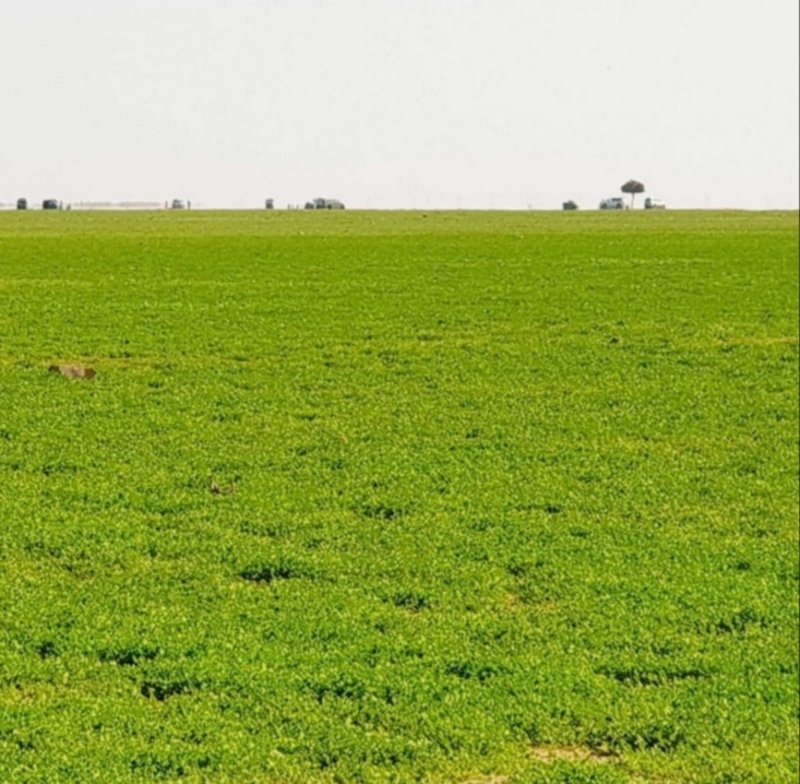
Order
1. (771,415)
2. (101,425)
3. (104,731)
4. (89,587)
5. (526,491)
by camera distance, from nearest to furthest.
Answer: (104,731), (89,587), (101,425), (526,491), (771,415)

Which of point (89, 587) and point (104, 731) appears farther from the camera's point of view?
point (89, 587)

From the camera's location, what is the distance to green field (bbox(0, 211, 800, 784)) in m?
7.20

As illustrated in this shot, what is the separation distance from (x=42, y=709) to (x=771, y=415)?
41.7 ft

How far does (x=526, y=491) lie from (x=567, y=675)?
4.57 m

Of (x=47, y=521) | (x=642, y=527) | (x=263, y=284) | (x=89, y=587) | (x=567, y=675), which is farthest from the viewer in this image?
(x=263, y=284)

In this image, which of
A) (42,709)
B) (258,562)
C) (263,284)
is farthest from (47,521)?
(263,284)

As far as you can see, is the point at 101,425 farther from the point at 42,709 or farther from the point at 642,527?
the point at 642,527

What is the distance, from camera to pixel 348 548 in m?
10.8

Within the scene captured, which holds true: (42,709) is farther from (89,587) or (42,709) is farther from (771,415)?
(771,415)

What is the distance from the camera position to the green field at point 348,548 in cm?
720

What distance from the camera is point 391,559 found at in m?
10.5

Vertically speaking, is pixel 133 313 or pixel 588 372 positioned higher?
pixel 133 313

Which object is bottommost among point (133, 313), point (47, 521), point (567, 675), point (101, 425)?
point (567, 675)

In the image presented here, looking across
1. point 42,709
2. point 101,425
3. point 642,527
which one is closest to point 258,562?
point 101,425
